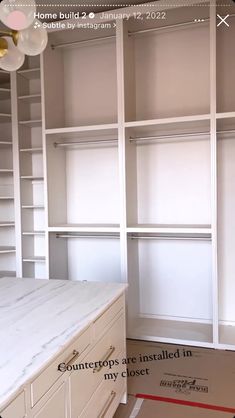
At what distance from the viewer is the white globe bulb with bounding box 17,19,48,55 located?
5.47 feet

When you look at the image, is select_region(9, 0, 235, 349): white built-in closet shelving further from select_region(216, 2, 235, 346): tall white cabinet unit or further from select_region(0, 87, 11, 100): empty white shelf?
select_region(0, 87, 11, 100): empty white shelf

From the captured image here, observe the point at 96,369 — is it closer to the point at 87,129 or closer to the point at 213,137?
the point at 213,137

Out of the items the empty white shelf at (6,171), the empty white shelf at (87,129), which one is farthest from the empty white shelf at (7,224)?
the empty white shelf at (87,129)

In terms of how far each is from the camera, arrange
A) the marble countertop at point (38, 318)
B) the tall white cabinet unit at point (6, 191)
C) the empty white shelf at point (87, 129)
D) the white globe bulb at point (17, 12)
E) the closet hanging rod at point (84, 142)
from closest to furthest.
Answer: the marble countertop at point (38, 318)
the white globe bulb at point (17, 12)
the empty white shelf at point (87, 129)
the closet hanging rod at point (84, 142)
the tall white cabinet unit at point (6, 191)

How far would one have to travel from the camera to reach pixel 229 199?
321cm

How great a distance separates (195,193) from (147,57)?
55.6 inches

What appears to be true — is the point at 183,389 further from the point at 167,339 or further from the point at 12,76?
the point at 12,76

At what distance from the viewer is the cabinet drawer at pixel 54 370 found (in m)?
1.12

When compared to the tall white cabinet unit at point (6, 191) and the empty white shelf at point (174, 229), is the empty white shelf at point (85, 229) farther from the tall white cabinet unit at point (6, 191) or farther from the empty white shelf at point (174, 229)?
the tall white cabinet unit at point (6, 191)

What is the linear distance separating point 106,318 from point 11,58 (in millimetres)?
1469

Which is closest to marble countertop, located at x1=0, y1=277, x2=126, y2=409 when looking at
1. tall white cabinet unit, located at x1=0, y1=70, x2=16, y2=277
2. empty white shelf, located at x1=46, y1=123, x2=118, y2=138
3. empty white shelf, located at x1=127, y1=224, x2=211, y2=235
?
empty white shelf, located at x1=127, y1=224, x2=211, y2=235

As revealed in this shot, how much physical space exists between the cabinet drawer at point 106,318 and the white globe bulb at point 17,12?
1414 mm

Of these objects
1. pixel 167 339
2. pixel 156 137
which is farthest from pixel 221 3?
pixel 167 339

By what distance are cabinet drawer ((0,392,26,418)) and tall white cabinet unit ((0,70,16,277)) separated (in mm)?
2926
